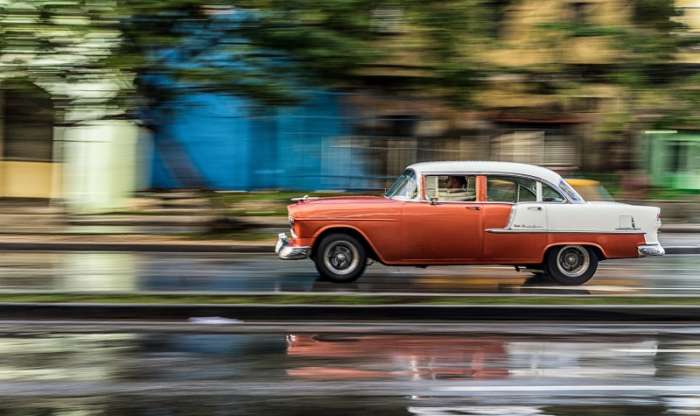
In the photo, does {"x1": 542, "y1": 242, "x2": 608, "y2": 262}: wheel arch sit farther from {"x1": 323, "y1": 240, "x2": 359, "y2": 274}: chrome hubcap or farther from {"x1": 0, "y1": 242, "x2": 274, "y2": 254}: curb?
{"x1": 0, "y1": 242, "x2": 274, "y2": 254}: curb

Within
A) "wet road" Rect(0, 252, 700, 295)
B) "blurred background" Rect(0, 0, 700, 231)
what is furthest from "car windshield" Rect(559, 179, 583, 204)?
"blurred background" Rect(0, 0, 700, 231)

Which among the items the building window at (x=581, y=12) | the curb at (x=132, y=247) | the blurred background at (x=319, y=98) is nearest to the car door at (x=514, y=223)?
the blurred background at (x=319, y=98)

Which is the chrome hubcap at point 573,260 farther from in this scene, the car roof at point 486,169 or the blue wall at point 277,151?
the blue wall at point 277,151

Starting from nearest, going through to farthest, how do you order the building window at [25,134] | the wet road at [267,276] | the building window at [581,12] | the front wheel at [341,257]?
1. the wet road at [267,276]
2. the front wheel at [341,257]
3. the building window at [581,12]
4. the building window at [25,134]

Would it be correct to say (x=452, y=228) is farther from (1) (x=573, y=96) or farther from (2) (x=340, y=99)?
(2) (x=340, y=99)

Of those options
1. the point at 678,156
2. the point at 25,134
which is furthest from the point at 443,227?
the point at 678,156

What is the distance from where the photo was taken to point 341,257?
12.2m

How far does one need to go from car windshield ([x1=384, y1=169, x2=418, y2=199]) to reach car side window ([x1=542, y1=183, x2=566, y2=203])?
1658 millimetres

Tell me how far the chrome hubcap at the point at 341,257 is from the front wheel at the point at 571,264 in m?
2.50

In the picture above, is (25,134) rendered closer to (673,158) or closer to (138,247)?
(138,247)

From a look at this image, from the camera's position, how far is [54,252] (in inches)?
664

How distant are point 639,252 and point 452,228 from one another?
246 cm

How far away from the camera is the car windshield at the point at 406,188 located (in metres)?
12.2

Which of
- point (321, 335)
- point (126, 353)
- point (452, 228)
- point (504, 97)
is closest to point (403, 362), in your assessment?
point (321, 335)
